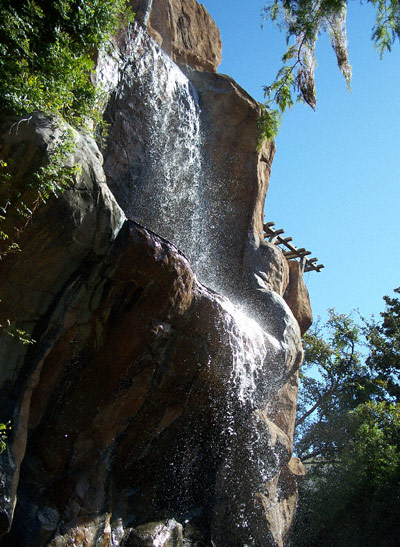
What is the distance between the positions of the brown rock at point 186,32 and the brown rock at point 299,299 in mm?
5777

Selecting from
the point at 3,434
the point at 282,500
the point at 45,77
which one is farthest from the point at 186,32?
the point at 3,434

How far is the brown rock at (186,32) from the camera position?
13922 mm

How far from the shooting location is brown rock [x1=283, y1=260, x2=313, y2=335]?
48.8 ft

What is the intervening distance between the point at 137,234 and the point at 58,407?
238 centimetres

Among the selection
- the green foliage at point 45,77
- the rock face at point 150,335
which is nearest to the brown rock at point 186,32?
the rock face at point 150,335

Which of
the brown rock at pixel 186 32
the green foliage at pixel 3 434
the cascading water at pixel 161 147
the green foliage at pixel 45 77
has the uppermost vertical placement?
the brown rock at pixel 186 32

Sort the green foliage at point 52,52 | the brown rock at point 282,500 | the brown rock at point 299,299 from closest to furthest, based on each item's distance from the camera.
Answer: the green foliage at point 52,52 → the brown rock at point 282,500 → the brown rock at point 299,299

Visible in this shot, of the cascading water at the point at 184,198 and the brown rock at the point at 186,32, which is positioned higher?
the brown rock at the point at 186,32

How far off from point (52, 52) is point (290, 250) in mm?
11021

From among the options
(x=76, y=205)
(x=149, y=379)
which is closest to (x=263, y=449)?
(x=149, y=379)

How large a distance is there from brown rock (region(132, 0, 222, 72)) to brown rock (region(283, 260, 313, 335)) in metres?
5.78

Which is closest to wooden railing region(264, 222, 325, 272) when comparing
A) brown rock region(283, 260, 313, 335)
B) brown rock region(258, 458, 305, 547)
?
brown rock region(283, 260, 313, 335)

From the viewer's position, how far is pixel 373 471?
14.2 metres

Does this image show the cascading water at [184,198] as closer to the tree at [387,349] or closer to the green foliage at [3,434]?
the green foliage at [3,434]
